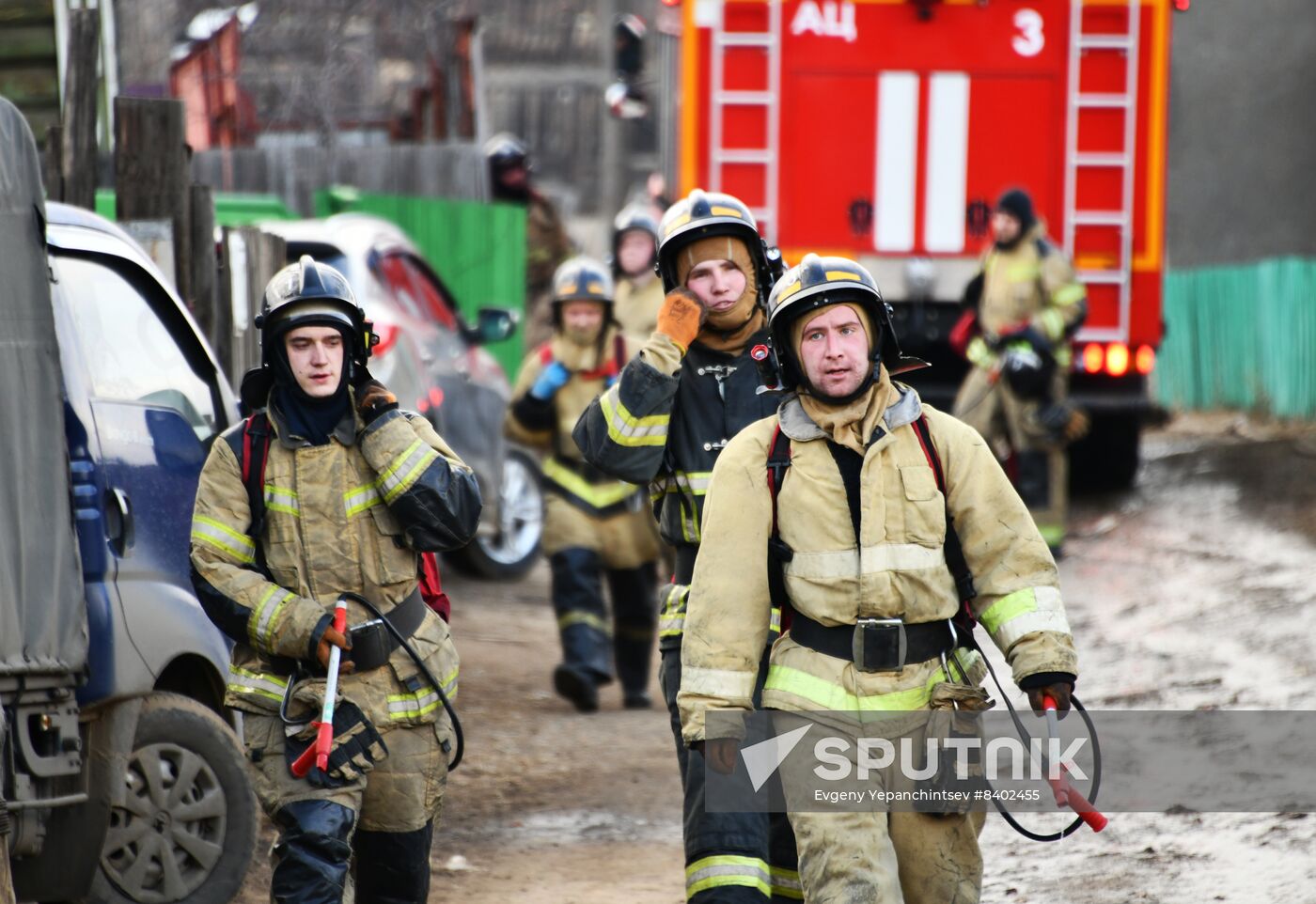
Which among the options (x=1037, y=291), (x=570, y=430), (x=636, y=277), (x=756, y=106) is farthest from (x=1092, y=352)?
(x=570, y=430)

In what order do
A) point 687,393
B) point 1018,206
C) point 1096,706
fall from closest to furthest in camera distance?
point 687,393
point 1096,706
point 1018,206

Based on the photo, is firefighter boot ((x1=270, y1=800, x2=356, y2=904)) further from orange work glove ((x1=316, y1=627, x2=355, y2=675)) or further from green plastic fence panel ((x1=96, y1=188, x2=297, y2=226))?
green plastic fence panel ((x1=96, y1=188, x2=297, y2=226))

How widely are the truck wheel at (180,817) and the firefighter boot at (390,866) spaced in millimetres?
858

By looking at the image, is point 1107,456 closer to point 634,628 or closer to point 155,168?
point 634,628

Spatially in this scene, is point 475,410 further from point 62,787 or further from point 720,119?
point 62,787

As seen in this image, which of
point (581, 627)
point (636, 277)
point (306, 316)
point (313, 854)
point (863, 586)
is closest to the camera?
point (863, 586)

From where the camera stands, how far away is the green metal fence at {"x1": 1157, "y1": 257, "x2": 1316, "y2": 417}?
18.3 m

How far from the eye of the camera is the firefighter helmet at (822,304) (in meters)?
4.23

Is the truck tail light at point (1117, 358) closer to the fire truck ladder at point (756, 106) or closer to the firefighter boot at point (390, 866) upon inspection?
the fire truck ladder at point (756, 106)

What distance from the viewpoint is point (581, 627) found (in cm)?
842

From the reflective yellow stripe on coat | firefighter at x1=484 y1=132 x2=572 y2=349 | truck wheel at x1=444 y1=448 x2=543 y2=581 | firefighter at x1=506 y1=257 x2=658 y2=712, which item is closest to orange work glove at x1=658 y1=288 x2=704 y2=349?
the reflective yellow stripe on coat

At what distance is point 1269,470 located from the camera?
13.8 meters

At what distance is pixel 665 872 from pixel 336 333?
2.37 metres

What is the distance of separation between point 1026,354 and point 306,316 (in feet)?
23.5
